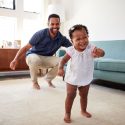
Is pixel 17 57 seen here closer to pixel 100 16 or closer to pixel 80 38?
pixel 80 38

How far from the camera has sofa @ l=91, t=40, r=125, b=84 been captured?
269cm

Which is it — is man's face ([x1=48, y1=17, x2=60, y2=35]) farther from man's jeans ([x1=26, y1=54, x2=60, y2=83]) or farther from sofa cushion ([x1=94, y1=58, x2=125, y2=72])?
sofa cushion ([x1=94, y1=58, x2=125, y2=72])

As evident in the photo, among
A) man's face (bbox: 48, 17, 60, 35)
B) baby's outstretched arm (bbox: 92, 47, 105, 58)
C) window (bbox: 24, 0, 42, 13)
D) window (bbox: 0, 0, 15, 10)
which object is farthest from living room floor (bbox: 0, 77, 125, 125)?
window (bbox: 24, 0, 42, 13)

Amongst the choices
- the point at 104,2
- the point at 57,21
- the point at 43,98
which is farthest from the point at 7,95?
the point at 104,2

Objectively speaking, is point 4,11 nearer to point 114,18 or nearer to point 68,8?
point 68,8

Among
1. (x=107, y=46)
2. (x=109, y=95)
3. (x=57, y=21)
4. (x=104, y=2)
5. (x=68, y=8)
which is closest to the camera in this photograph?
(x=109, y=95)

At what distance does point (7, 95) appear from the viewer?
247cm

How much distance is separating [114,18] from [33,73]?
6.02ft

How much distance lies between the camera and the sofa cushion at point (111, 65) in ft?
8.73

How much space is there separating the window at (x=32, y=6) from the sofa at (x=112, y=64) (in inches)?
62.7

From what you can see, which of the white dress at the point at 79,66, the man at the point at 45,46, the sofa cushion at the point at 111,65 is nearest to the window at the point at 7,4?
the man at the point at 45,46

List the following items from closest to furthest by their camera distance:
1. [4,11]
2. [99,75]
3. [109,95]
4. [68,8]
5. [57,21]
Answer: [109,95], [57,21], [99,75], [4,11], [68,8]

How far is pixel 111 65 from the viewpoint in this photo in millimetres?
2768

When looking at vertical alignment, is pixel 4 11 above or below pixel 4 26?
above
